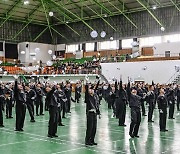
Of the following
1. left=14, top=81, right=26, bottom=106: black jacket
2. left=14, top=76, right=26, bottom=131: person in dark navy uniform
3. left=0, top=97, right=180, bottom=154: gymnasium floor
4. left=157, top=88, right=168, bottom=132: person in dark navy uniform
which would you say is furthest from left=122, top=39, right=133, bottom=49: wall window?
left=14, top=81, right=26, bottom=106: black jacket

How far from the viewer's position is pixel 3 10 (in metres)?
49.1

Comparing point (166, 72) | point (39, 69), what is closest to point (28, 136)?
point (166, 72)

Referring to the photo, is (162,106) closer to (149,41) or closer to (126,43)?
(149,41)

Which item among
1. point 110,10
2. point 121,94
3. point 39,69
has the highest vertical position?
point 110,10

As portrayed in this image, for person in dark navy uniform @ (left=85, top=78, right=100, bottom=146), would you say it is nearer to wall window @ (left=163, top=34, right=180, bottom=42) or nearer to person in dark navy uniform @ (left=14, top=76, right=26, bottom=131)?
person in dark navy uniform @ (left=14, top=76, right=26, bottom=131)

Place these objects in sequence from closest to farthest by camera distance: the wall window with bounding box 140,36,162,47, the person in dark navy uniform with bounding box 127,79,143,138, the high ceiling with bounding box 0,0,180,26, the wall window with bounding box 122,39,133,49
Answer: the person in dark navy uniform with bounding box 127,79,143,138 < the high ceiling with bounding box 0,0,180,26 < the wall window with bounding box 140,36,162,47 < the wall window with bounding box 122,39,133,49

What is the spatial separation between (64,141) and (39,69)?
127 ft

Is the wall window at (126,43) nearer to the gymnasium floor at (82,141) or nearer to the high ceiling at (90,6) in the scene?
the high ceiling at (90,6)

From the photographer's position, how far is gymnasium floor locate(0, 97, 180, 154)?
976cm

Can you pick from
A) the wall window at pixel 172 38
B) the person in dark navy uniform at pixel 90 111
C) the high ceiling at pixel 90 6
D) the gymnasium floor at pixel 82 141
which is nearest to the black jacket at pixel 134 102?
the gymnasium floor at pixel 82 141

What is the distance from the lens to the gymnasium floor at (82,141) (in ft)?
32.0

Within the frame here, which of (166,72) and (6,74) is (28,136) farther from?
(6,74)

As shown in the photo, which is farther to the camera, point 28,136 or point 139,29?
point 139,29

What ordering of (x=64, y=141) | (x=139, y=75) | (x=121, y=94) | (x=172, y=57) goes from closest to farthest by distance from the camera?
(x=64, y=141) → (x=121, y=94) → (x=172, y=57) → (x=139, y=75)
